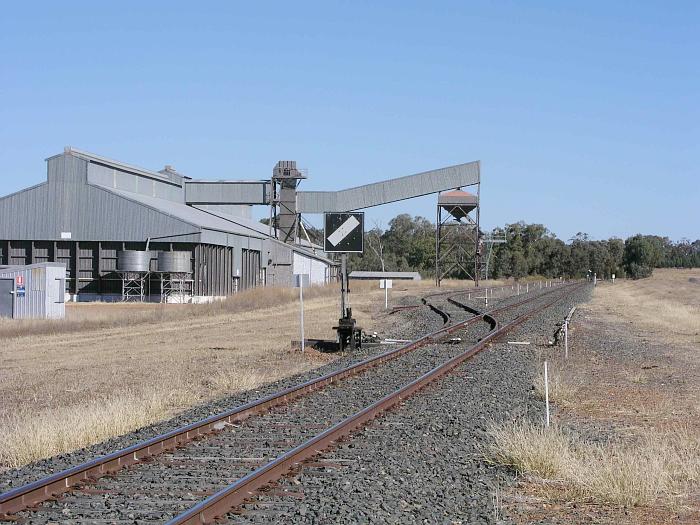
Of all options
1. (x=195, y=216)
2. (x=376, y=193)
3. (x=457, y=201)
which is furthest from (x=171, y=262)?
(x=457, y=201)

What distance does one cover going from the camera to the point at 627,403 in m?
13.7

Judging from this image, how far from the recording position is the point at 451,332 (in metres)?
28.5


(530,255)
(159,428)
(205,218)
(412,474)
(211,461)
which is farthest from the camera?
(530,255)

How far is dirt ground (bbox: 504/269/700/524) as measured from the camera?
7.32 meters

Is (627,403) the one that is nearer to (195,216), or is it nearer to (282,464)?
(282,464)

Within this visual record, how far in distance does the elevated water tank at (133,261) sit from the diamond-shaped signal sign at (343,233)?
133ft

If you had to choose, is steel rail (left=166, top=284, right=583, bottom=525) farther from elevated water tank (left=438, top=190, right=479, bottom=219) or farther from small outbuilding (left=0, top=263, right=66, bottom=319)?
elevated water tank (left=438, top=190, right=479, bottom=219)

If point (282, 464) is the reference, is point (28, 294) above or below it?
above

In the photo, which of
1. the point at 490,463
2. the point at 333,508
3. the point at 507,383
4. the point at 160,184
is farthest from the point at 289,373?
the point at 160,184

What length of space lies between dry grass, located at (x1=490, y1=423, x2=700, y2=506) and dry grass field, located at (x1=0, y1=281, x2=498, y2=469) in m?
5.04

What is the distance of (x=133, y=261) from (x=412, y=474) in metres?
52.9

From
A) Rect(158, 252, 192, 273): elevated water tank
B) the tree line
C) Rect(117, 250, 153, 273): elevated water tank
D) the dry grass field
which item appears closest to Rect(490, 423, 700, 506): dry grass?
the dry grass field

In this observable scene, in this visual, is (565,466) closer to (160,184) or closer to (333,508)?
(333,508)

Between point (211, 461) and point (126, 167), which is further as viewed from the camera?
point (126, 167)
